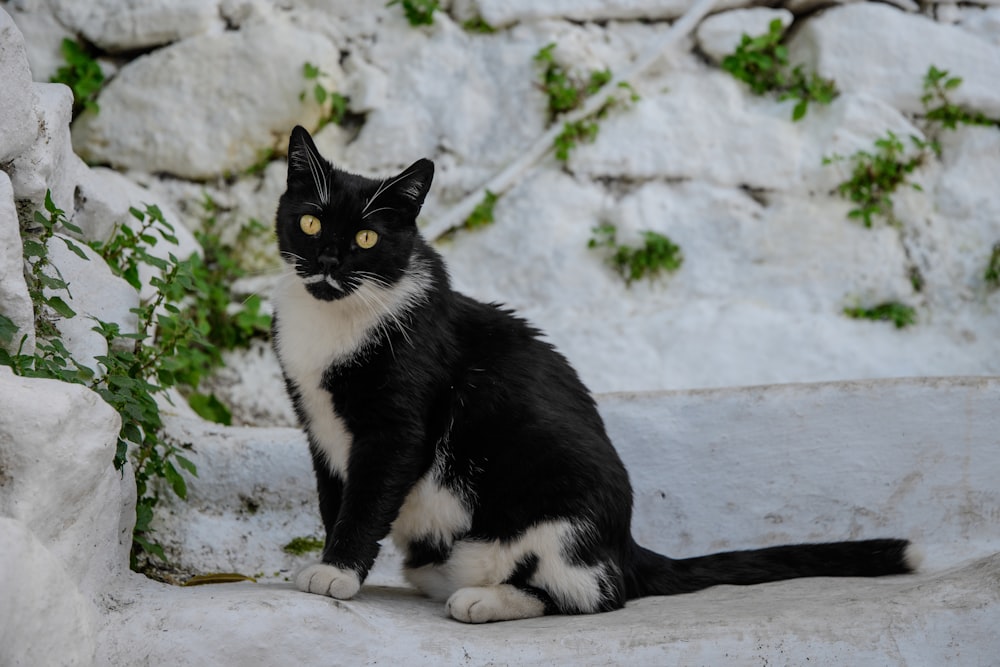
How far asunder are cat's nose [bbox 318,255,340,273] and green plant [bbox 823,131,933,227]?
3264 millimetres

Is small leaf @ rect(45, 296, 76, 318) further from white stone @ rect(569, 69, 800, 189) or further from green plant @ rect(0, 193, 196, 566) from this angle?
white stone @ rect(569, 69, 800, 189)

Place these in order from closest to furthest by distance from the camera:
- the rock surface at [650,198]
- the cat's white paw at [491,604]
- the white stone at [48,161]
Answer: the cat's white paw at [491,604], the white stone at [48,161], the rock surface at [650,198]

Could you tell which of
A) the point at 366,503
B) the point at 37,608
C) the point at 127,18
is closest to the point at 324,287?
the point at 366,503

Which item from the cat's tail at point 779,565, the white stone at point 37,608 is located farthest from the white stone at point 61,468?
the cat's tail at point 779,565

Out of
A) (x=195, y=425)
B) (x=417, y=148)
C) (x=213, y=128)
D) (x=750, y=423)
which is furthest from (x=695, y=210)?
(x=195, y=425)

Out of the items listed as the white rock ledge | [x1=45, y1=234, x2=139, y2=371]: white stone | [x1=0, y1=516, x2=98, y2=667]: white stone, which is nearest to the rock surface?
the white rock ledge

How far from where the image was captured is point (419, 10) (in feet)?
17.3

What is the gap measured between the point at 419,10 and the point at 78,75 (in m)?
1.69

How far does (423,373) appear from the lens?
2.55 metres

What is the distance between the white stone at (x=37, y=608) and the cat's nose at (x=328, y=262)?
35.1 inches

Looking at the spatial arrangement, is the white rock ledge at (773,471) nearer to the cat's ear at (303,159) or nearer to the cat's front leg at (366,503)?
the cat's front leg at (366,503)

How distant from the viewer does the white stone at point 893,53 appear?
5.19 metres

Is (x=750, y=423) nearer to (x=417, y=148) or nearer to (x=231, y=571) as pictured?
(x=231, y=571)

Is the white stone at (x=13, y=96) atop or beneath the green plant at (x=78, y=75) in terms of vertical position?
atop
